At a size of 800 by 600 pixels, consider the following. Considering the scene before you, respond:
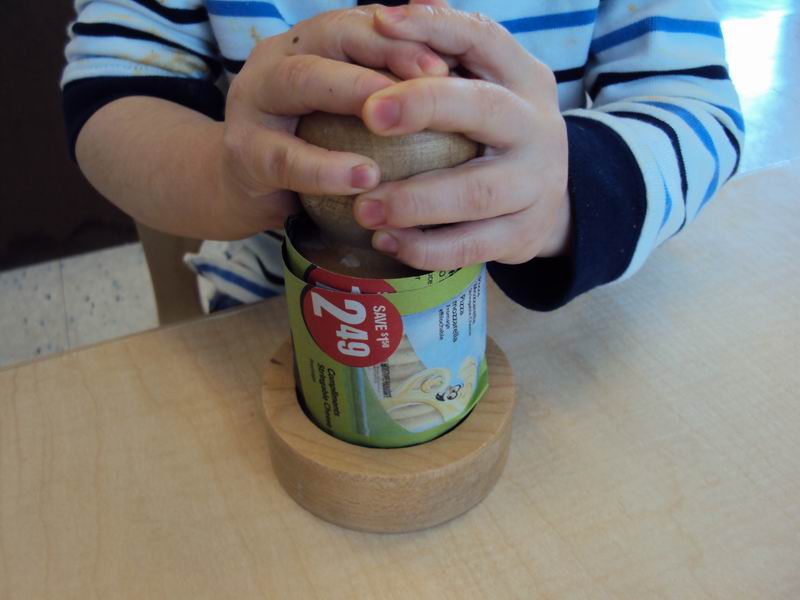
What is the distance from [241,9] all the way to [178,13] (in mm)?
58

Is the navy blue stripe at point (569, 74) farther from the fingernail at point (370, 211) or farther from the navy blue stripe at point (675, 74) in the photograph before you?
the fingernail at point (370, 211)

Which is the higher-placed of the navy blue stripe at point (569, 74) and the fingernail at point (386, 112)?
the fingernail at point (386, 112)

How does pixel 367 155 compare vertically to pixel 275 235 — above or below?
above

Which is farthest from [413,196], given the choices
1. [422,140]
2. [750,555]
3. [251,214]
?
[750,555]

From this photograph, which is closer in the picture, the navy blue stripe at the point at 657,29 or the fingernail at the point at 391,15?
the fingernail at the point at 391,15

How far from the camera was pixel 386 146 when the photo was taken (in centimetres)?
32

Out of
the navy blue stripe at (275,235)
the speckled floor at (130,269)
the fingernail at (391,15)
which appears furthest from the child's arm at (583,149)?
the speckled floor at (130,269)

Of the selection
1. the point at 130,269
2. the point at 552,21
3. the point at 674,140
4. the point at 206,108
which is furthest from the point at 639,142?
the point at 130,269

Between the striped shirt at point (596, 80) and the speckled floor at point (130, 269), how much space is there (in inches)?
19.6

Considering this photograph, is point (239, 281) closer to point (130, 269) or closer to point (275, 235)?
point (275, 235)

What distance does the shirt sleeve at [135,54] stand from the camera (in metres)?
0.56

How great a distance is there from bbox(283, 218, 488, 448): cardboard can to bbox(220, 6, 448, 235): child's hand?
5 cm

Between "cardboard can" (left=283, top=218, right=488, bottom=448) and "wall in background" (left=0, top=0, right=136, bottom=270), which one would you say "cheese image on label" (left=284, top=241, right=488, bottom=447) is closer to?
"cardboard can" (left=283, top=218, right=488, bottom=448)

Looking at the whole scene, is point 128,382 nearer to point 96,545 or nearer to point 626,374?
point 96,545
